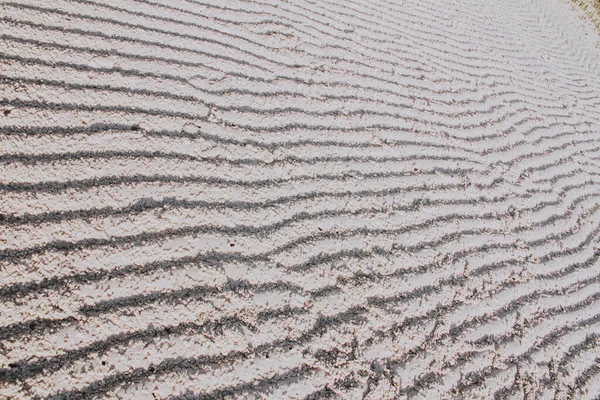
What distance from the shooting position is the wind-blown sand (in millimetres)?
1509

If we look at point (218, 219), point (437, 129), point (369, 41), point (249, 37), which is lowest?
point (218, 219)

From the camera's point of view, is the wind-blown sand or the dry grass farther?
the dry grass

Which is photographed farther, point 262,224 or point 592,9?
point 592,9

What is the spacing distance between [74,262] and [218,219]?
0.63m

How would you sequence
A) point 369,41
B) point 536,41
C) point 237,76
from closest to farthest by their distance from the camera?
1. point 237,76
2. point 369,41
3. point 536,41

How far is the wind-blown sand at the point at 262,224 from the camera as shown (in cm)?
151

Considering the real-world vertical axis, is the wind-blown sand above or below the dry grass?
below

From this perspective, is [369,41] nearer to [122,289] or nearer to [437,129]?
[437,129]

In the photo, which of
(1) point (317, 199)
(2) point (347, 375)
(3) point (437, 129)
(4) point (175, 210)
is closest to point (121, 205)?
(4) point (175, 210)

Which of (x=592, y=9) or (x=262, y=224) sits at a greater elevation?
(x=592, y=9)

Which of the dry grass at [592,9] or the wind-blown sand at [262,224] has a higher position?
the dry grass at [592,9]

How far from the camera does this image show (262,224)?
6.55ft

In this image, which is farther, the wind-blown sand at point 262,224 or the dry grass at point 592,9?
the dry grass at point 592,9

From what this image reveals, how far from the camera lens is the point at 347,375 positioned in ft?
5.47
